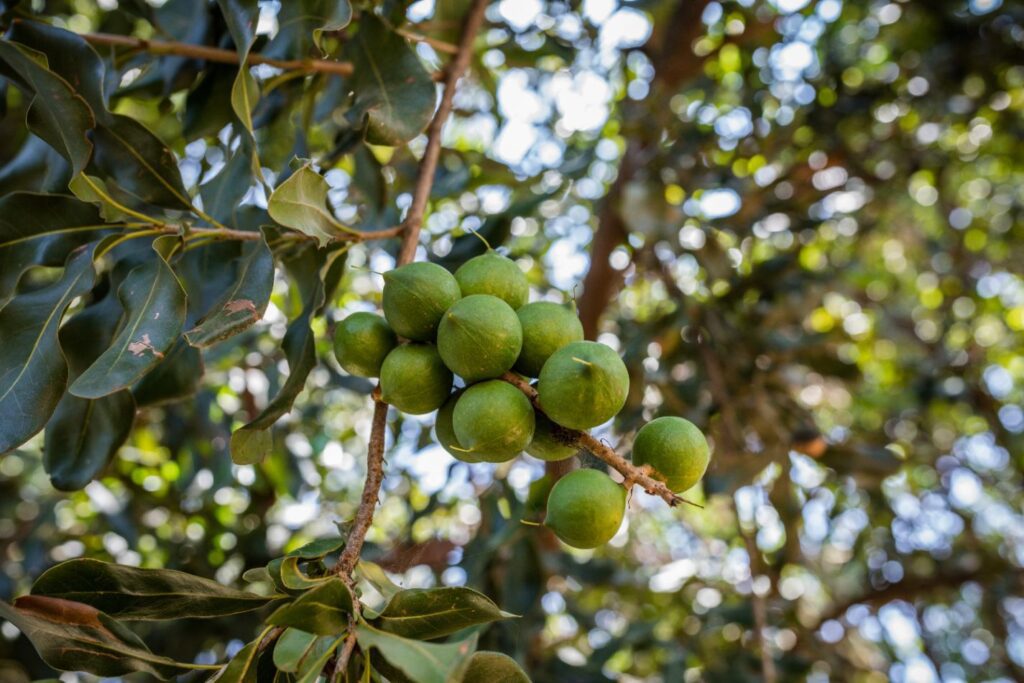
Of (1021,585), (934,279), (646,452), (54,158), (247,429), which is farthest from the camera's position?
(934,279)

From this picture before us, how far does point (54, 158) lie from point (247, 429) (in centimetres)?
86

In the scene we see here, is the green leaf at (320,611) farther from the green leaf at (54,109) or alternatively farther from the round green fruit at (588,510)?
→ the green leaf at (54,109)

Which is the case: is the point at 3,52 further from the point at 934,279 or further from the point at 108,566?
the point at 934,279

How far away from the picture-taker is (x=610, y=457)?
1.17 meters

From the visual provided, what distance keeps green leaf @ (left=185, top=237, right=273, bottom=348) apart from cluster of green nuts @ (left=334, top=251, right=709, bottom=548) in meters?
0.14

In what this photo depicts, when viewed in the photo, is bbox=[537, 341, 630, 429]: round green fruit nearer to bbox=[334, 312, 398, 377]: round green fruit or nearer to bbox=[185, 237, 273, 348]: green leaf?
bbox=[334, 312, 398, 377]: round green fruit

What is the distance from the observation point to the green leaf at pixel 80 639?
119 cm

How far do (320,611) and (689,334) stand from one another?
239cm

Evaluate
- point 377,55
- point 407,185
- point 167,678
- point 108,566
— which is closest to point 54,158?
point 377,55

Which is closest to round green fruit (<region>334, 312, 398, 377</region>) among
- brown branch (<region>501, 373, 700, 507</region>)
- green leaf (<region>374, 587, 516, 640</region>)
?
brown branch (<region>501, 373, 700, 507</region>)

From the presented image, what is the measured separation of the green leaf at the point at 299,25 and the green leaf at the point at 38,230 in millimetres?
571

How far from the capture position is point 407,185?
292cm

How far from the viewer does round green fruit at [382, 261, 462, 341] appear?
4.11ft

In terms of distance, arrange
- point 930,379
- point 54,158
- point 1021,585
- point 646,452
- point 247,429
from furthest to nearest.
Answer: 1. point 930,379
2. point 1021,585
3. point 54,158
4. point 247,429
5. point 646,452
